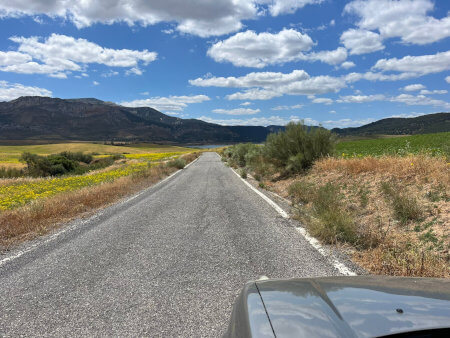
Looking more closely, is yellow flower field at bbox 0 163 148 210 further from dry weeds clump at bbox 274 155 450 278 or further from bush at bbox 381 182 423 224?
bush at bbox 381 182 423 224

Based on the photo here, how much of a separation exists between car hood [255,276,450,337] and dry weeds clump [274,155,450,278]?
1.84 m

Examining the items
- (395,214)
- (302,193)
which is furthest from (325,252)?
(302,193)

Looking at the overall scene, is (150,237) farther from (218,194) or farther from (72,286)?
(218,194)

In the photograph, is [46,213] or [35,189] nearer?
[46,213]

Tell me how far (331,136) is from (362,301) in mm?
12404

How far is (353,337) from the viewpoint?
127 cm

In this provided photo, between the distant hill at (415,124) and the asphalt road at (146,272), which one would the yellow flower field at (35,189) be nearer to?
the asphalt road at (146,272)

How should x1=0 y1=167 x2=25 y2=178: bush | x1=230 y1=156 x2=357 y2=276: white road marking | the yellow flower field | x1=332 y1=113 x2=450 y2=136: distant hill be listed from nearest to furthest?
x1=230 y1=156 x2=357 y2=276: white road marking, the yellow flower field, x1=0 y1=167 x2=25 y2=178: bush, x1=332 y1=113 x2=450 y2=136: distant hill

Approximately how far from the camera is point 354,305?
5.05 feet

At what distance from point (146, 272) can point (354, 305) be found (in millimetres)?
3015

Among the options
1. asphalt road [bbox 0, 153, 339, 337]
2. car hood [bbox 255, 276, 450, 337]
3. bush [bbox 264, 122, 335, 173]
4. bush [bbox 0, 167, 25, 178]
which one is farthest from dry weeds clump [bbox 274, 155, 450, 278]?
bush [bbox 0, 167, 25, 178]

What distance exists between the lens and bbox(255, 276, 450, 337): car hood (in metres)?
1.33

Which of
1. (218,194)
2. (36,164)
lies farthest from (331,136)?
(36,164)

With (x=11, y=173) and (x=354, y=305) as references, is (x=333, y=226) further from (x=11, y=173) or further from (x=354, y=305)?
(x=11, y=173)
